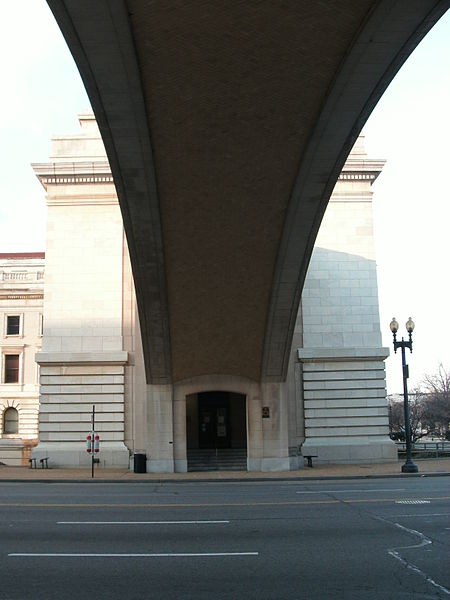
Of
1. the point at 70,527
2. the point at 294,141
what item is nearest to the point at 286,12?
the point at 294,141

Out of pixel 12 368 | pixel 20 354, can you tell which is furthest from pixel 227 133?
pixel 12 368

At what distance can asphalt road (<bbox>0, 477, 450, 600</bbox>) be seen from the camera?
7.79 m

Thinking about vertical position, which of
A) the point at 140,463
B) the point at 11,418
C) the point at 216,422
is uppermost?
the point at 11,418

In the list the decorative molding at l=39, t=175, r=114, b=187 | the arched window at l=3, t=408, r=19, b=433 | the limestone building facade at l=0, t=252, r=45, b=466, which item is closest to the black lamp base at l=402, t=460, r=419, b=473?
the decorative molding at l=39, t=175, r=114, b=187

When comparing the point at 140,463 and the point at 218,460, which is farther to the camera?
the point at 218,460

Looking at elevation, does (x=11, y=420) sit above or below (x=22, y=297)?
below

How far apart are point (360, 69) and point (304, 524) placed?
9.06 metres

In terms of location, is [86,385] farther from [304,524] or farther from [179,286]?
[304,524]

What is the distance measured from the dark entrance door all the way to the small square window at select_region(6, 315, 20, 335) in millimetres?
24828

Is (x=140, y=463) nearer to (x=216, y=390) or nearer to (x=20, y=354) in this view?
(x=216, y=390)

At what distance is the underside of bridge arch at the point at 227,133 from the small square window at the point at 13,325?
31.0 m

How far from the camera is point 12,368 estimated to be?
185ft

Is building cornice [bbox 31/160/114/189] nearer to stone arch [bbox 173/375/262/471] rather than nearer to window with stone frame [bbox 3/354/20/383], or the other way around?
stone arch [bbox 173/375/262/471]

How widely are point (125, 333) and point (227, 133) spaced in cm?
1824
